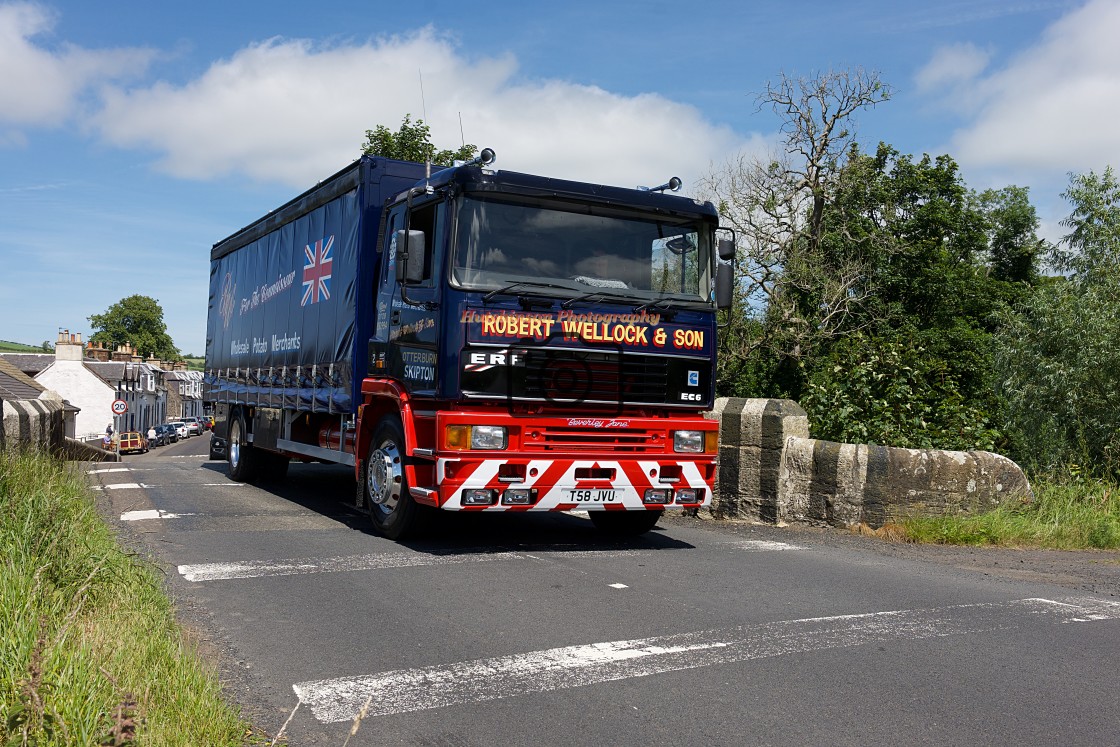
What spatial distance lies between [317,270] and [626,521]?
458 centimetres

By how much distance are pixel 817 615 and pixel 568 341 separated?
125 inches

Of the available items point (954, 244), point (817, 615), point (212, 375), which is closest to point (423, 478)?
point (817, 615)

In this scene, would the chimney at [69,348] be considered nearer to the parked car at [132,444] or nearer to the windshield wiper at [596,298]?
the parked car at [132,444]

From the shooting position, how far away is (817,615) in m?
6.04

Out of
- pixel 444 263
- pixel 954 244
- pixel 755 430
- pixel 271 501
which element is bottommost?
pixel 271 501

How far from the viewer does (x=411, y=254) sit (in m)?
8.38

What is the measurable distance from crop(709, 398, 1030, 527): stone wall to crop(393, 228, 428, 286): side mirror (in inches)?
162

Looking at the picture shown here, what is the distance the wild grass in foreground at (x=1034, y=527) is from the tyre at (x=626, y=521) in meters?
2.38

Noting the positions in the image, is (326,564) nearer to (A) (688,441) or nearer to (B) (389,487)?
(B) (389,487)

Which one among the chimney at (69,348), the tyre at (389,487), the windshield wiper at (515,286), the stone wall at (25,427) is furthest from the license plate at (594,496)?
the chimney at (69,348)

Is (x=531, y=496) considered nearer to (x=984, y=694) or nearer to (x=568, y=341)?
(x=568, y=341)

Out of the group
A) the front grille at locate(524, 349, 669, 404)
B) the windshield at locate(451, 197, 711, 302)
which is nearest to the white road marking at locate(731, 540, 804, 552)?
the front grille at locate(524, 349, 669, 404)

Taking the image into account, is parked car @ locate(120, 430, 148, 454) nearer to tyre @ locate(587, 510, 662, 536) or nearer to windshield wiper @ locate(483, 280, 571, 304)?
tyre @ locate(587, 510, 662, 536)

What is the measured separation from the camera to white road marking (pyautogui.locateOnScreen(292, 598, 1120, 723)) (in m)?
4.46
